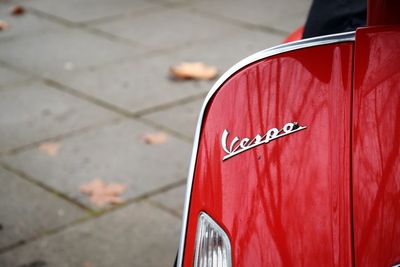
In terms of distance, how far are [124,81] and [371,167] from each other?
149 inches

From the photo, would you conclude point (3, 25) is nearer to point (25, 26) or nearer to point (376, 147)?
point (25, 26)

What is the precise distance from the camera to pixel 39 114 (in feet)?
17.0

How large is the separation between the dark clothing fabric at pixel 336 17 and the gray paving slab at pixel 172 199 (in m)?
1.21

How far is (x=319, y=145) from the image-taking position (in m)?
2.22

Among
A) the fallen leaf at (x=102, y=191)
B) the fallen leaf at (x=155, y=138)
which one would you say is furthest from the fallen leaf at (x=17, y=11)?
the fallen leaf at (x=102, y=191)

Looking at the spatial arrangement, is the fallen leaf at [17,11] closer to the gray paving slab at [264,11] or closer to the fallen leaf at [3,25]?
the fallen leaf at [3,25]

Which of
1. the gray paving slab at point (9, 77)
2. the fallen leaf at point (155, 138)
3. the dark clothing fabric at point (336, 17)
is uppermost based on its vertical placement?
the dark clothing fabric at point (336, 17)

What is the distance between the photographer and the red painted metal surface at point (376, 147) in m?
1.98

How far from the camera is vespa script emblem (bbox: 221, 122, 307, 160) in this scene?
230 cm

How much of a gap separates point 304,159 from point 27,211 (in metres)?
2.21

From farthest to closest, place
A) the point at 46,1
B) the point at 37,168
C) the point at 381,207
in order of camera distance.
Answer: the point at 46,1 < the point at 37,168 < the point at 381,207

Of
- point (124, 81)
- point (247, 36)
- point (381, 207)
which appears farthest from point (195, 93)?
point (381, 207)

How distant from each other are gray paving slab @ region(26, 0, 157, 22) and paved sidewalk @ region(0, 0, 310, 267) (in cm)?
2

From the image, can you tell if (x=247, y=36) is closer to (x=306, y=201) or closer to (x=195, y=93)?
(x=195, y=93)
